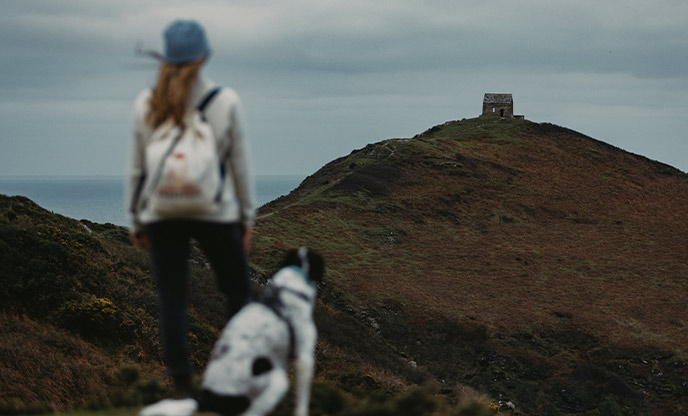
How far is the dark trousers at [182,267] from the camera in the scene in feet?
12.9

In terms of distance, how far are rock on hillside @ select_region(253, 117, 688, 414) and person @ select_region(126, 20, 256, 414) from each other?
42.5 ft

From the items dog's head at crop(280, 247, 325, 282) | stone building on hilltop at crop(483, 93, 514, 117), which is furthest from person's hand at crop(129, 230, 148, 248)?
stone building on hilltop at crop(483, 93, 514, 117)

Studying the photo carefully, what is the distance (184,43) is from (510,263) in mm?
40131

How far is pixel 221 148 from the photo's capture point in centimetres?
388

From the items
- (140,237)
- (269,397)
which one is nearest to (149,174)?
(140,237)

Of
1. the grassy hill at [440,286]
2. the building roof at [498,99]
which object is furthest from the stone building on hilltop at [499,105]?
the grassy hill at [440,286]

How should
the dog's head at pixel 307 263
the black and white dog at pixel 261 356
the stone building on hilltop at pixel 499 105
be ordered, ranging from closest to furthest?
the black and white dog at pixel 261 356 → the dog's head at pixel 307 263 → the stone building on hilltop at pixel 499 105

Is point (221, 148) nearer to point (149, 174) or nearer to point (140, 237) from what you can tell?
point (149, 174)

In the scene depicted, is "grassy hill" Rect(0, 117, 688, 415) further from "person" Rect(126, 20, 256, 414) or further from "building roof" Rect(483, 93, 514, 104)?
"building roof" Rect(483, 93, 514, 104)

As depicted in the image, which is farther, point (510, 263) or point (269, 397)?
point (510, 263)

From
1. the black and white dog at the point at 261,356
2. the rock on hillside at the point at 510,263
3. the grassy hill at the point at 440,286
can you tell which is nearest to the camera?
the black and white dog at the point at 261,356

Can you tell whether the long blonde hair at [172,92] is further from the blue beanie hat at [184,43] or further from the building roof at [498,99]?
the building roof at [498,99]

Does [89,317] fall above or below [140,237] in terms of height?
below

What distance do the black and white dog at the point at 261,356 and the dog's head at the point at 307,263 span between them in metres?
0.25
